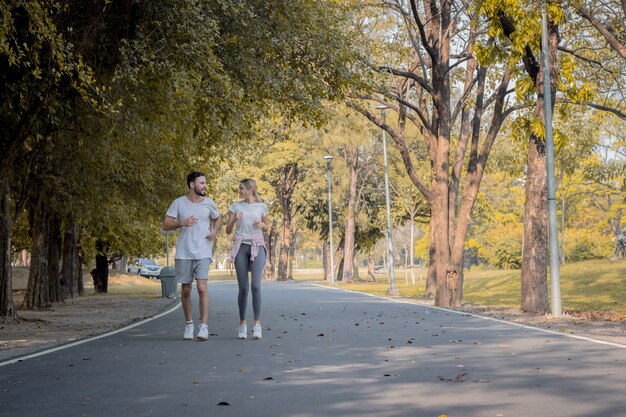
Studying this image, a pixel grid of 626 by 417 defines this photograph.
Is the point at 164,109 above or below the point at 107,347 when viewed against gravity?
above

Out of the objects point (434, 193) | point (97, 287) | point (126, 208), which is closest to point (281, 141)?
point (97, 287)

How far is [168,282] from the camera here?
127ft

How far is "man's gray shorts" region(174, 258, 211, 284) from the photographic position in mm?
13648

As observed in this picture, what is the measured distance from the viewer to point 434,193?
26.1 meters

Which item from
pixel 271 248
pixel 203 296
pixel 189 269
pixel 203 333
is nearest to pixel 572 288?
pixel 203 333

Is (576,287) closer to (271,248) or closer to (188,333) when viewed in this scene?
(188,333)

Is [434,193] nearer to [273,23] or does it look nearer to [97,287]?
[273,23]

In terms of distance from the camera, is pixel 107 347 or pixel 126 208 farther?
pixel 126 208

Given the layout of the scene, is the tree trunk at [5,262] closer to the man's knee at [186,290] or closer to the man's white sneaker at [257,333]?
the man's knee at [186,290]

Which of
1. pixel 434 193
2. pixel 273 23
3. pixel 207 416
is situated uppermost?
pixel 273 23

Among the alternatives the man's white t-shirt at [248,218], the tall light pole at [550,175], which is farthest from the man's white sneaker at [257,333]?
the tall light pole at [550,175]

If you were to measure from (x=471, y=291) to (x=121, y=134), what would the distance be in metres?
27.8

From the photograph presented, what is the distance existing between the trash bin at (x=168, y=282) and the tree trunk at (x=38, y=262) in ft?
28.4

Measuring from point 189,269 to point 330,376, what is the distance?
4.52m
